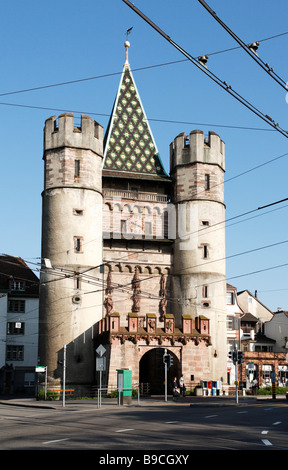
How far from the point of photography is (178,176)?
54.4 metres

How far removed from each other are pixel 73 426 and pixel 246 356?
5136 cm

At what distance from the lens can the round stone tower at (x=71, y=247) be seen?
1898 inches

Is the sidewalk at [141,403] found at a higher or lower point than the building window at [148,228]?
lower

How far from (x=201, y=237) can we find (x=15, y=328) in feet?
76.3

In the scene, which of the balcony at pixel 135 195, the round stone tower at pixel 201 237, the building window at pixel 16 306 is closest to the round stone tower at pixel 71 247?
the balcony at pixel 135 195

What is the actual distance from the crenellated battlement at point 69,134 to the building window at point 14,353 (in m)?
22.6

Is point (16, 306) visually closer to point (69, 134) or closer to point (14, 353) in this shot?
point (14, 353)

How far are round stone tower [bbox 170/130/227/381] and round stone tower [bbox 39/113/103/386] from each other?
21.7 ft

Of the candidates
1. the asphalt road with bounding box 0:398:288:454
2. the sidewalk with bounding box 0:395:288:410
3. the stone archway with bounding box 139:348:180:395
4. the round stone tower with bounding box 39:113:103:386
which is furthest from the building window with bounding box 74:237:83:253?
the asphalt road with bounding box 0:398:288:454

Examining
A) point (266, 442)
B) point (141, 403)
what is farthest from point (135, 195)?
point (266, 442)

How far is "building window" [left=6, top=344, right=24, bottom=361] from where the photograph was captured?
6469 centimetres

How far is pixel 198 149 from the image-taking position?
53875mm

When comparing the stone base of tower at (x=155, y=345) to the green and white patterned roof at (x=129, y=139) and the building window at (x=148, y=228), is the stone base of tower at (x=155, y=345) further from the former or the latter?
the green and white patterned roof at (x=129, y=139)
